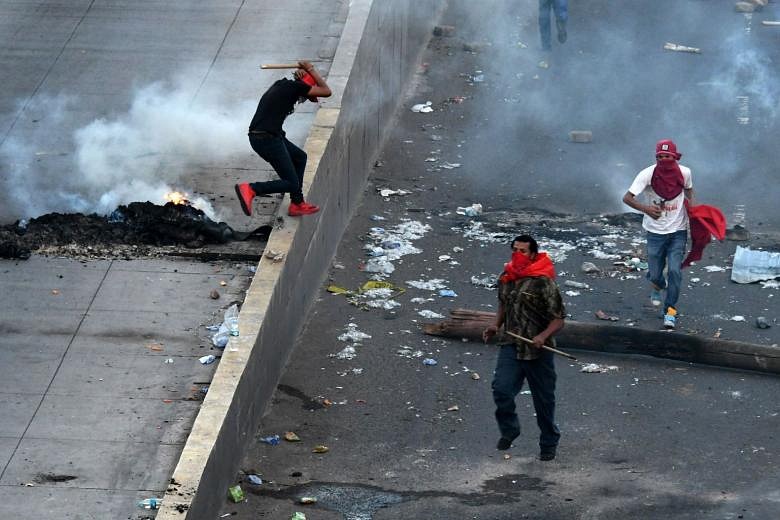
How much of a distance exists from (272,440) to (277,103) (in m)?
2.66

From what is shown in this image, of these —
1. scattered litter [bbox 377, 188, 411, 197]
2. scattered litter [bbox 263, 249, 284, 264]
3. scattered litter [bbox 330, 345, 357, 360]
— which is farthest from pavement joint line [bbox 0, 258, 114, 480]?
scattered litter [bbox 377, 188, 411, 197]

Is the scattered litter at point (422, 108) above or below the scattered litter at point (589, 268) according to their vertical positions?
below

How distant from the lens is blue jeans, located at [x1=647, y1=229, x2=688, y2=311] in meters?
11.0

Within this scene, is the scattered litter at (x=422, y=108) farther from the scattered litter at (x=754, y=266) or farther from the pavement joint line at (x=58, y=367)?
the pavement joint line at (x=58, y=367)

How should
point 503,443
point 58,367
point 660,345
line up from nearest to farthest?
point 503,443, point 58,367, point 660,345

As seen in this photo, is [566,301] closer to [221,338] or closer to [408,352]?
[408,352]

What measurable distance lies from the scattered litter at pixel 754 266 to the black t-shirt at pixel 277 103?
13.2ft

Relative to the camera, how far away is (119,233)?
1099cm

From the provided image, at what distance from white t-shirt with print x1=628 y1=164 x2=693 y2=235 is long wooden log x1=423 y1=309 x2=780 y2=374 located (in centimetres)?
88

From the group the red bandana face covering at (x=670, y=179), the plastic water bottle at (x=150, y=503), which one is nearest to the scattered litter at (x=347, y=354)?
the red bandana face covering at (x=670, y=179)

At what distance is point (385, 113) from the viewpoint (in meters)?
15.2

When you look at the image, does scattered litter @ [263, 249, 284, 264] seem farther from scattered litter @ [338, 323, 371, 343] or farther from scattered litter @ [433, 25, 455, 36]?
scattered litter @ [433, 25, 455, 36]

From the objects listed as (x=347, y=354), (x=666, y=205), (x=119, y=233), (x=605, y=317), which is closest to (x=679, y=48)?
(x=666, y=205)

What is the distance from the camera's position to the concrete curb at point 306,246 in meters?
8.21
